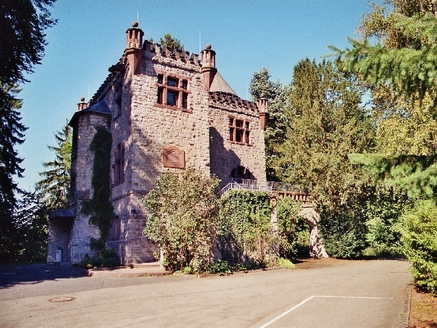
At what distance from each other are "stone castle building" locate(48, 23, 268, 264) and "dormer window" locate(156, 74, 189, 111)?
0.19ft

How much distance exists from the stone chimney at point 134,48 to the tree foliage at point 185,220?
287 inches

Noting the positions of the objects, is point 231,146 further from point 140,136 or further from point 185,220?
point 185,220

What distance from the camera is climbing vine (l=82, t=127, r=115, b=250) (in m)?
20.6

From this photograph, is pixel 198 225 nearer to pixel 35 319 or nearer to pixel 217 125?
pixel 35 319

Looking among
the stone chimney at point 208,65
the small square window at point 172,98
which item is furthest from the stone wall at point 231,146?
the small square window at point 172,98

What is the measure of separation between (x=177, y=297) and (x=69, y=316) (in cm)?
299

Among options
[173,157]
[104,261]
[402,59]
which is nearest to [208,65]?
[173,157]

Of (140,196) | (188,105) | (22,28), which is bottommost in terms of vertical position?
(140,196)

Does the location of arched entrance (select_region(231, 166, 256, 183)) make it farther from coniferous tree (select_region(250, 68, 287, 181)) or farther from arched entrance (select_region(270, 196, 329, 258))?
arched entrance (select_region(270, 196, 329, 258))

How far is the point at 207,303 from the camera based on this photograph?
8.91m

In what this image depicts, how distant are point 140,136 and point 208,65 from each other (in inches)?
244

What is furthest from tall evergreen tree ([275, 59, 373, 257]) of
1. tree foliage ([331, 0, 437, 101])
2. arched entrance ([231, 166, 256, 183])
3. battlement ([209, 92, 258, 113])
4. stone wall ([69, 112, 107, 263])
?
tree foliage ([331, 0, 437, 101])

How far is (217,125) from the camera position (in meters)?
25.7

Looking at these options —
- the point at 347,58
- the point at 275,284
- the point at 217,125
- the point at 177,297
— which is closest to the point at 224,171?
the point at 217,125
